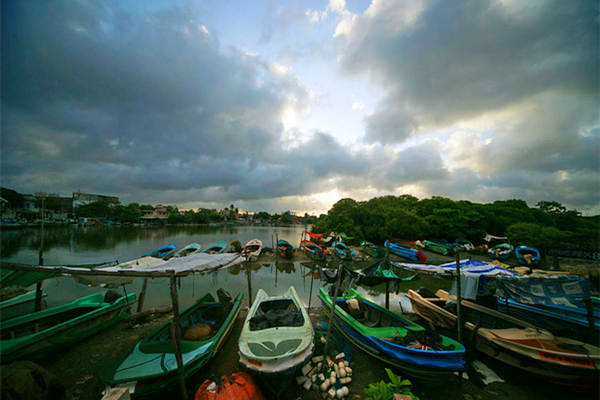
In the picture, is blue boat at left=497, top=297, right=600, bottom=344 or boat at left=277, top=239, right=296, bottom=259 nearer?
blue boat at left=497, top=297, right=600, bottom=344

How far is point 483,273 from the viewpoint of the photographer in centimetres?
654

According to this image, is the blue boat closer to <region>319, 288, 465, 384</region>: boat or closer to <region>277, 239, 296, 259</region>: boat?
<region>319, 288, 465, 384</region>: boat

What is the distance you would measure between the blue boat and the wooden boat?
24.0 inches

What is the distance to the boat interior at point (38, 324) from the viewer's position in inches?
208

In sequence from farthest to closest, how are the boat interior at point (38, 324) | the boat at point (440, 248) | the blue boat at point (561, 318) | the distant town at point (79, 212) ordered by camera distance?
1. the distant town at point (79, 212)
2. the boat at point (440, 248)
3. the blue boat at point (561, 318)
4. the boat interior at point (38, 324)

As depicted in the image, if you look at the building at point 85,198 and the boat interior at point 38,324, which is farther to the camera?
the building at point 85,198

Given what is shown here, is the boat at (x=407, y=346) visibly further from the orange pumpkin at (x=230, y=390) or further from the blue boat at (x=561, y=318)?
the blue boat at (x=561, y=318)

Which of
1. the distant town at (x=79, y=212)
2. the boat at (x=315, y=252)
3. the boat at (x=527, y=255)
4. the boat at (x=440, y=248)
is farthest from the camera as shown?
the distant town at (x=79, y=212)

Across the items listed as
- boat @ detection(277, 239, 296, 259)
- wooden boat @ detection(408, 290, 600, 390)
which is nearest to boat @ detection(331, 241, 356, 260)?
boat @ detection(277, 239, 296, 259)

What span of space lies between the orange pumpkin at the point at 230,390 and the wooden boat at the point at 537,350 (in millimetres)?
5994

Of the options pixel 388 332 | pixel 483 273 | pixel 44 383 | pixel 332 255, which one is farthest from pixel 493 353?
pixel 332 255

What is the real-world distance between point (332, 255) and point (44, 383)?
19.0 metres

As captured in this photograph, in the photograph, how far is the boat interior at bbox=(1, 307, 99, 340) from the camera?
529 centimetres

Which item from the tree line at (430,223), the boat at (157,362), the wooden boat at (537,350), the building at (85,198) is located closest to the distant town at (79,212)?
the building at (85,198)
